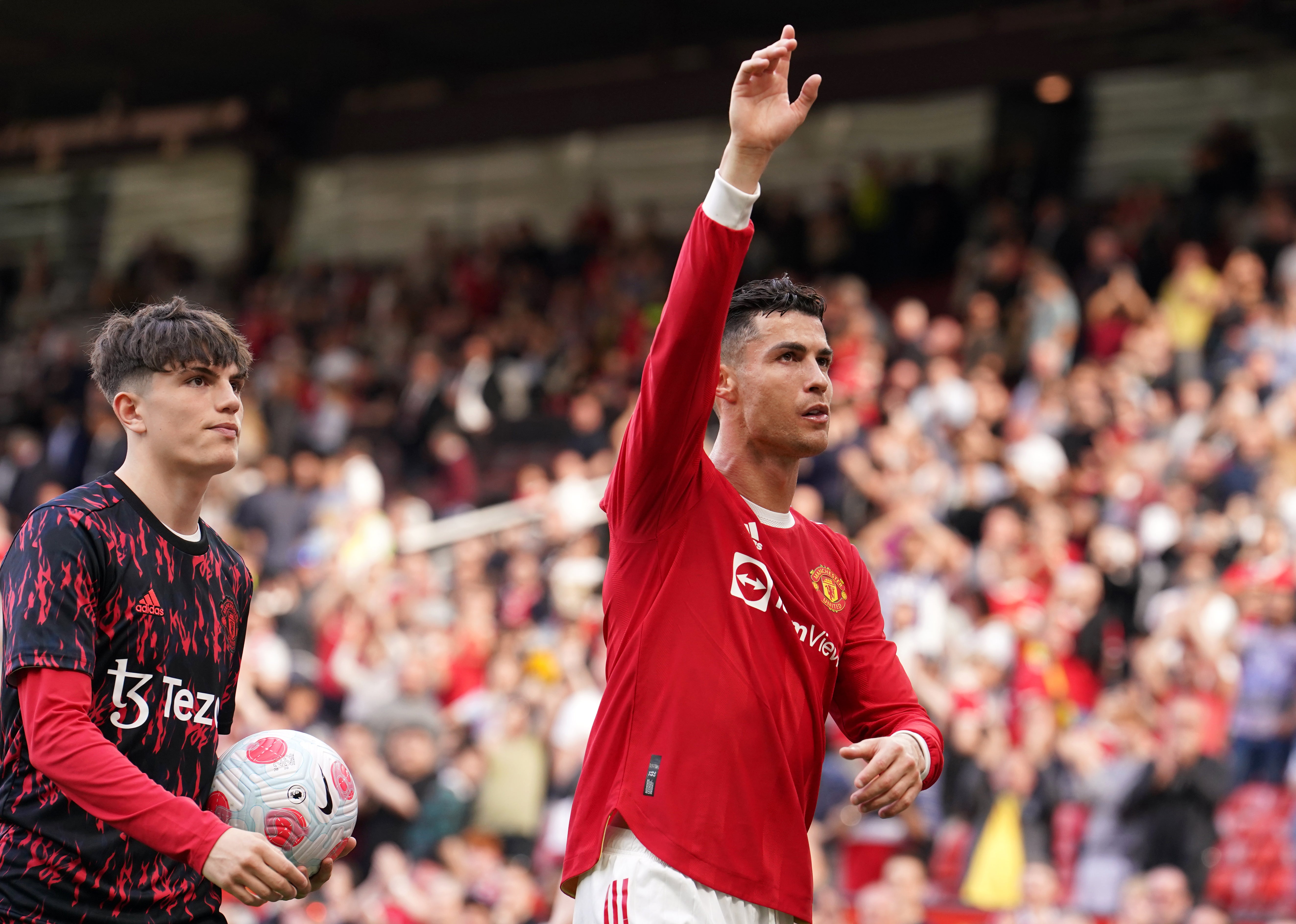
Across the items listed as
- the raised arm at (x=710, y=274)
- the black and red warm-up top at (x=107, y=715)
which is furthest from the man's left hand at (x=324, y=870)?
the raised arm at (x=710, y=274)

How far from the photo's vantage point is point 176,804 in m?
3.35

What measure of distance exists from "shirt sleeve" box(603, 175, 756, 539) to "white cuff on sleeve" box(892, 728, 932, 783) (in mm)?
873

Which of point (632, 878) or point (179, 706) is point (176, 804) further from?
point (632, 878)

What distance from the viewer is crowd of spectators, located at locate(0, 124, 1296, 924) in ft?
30.8

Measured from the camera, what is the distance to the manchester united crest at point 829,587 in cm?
403

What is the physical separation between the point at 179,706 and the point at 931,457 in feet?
31.0

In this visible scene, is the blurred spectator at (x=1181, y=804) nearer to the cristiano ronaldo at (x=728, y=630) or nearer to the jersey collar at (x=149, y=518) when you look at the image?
the cristiano ronaldo at (x=728, y=630)

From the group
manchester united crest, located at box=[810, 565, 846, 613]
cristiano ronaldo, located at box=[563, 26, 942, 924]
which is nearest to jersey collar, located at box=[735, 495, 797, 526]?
cristiano ronaldo, located at box=[563, 26, 942, 924]

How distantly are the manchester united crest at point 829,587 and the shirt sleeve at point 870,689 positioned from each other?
105 millimetres

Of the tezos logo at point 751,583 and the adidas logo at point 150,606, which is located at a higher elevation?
the tezos logo at point 751,583

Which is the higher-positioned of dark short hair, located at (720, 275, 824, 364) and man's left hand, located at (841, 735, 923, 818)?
dark short hair, located at (720, 275, 824, 364)

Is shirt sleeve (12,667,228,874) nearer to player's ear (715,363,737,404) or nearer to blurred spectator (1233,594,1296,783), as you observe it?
player's ear (715,363,737,404)

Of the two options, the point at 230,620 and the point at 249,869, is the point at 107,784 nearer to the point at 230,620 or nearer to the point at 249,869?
the point at 249,869

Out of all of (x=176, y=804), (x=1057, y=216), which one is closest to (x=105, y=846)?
(x=176, y=804)
